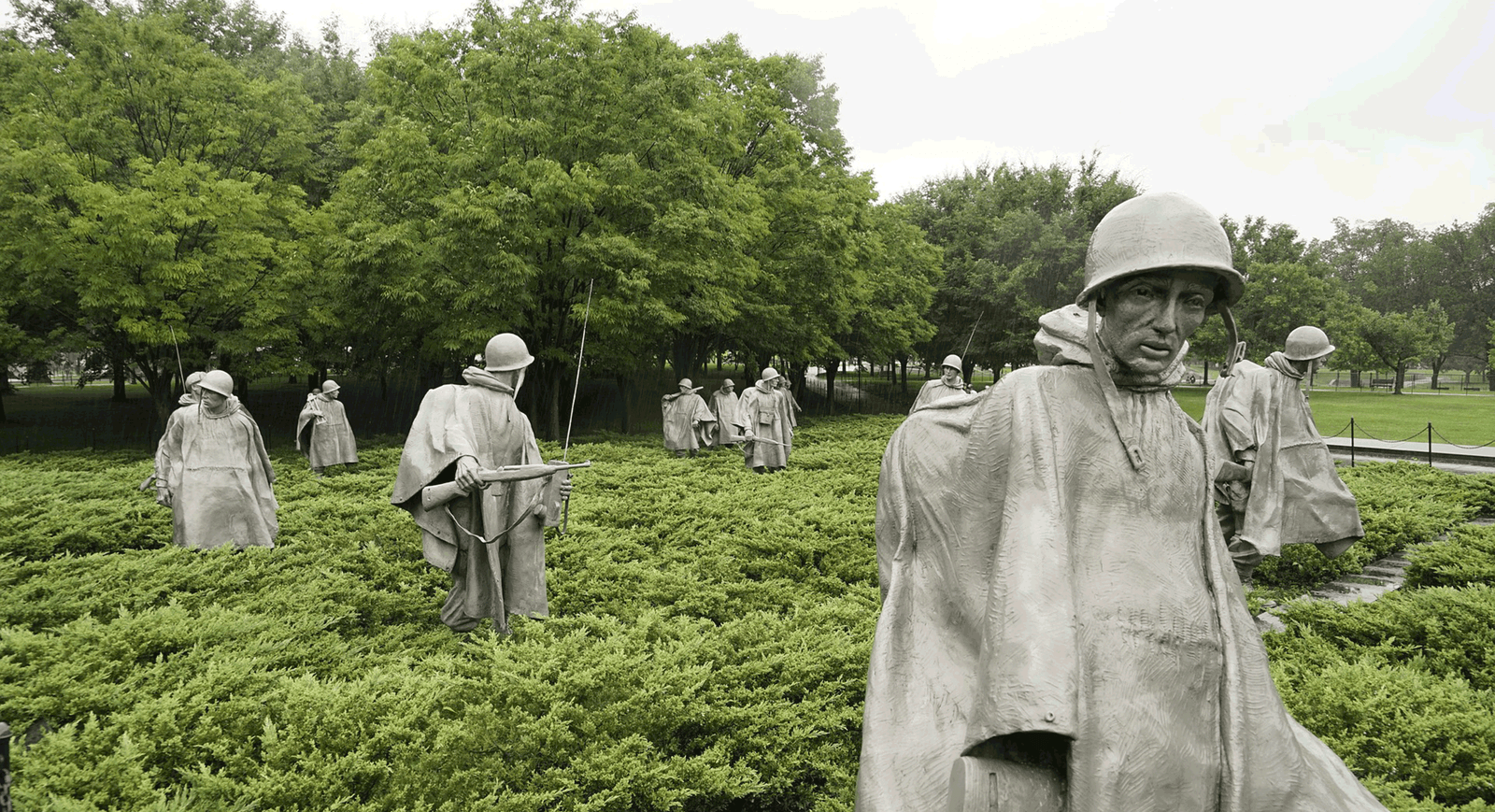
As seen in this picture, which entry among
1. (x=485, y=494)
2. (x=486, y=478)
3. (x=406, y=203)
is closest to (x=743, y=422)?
(x=406, y=203)

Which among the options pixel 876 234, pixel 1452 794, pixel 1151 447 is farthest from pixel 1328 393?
pixel 1151 447

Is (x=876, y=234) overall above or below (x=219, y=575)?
above

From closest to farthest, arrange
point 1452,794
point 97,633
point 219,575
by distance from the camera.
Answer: point 1452,794
point 97,633
point 219,575

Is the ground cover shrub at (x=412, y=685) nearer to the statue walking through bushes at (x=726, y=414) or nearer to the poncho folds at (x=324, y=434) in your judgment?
the poncho folds at (x=324, y=434)

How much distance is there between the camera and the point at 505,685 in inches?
169

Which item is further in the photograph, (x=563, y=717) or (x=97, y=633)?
(x=97, y=633)

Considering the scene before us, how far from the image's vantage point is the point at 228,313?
2020cm

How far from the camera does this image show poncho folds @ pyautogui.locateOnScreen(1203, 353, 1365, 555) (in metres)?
7.47

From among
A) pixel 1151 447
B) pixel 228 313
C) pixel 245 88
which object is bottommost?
pixel 1151 447

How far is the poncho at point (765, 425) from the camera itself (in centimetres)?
1728

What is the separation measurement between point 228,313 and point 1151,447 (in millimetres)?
23031

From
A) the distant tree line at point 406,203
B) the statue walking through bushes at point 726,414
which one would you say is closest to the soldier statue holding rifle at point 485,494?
the distant tree line at point 406,203

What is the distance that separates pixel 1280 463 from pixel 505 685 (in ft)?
23.3

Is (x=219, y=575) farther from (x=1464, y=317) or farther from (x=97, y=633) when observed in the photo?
(x=1464, y=317)
